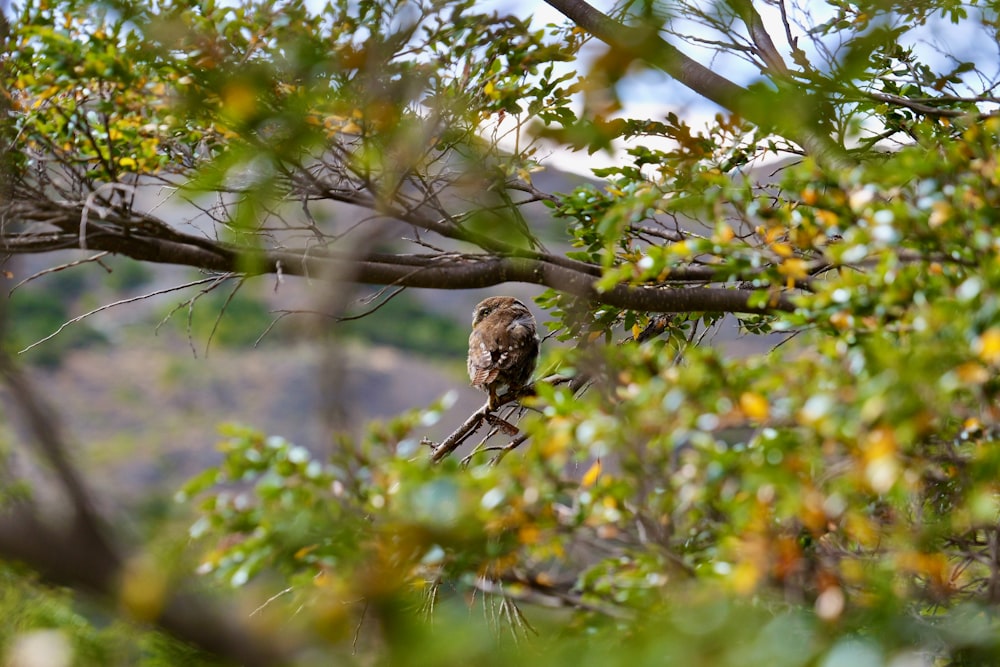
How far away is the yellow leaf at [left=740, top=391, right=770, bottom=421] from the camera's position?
7.08 feet

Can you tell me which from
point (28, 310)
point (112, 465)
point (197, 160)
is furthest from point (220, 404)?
point (197, 160)

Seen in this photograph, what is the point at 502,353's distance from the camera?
5.67 metres

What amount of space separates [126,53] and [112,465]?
129ft

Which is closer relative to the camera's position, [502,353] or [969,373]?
[969,373]

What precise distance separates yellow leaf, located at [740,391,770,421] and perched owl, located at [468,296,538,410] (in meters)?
3.10

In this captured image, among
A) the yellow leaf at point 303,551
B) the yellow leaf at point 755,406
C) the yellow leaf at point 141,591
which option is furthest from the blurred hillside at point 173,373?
the yellow leaf at point 141,591

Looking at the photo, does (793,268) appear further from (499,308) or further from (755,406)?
(499,308)

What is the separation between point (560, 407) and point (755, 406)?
0.50 m

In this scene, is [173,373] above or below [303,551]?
above

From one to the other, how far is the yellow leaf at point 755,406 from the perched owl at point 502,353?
3103mm

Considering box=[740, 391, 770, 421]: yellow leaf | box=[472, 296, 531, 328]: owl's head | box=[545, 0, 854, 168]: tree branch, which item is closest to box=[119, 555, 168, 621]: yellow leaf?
box=[740, 391, 770, 421]: yellow leaf

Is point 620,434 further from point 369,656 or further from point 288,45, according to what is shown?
point 288,45

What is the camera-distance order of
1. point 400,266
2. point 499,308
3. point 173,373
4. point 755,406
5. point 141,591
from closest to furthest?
point 141,591 → point 755,406 → point 400,266 → point 499,308 → point 173,373

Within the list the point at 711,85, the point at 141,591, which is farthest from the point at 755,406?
the point at 711,85
